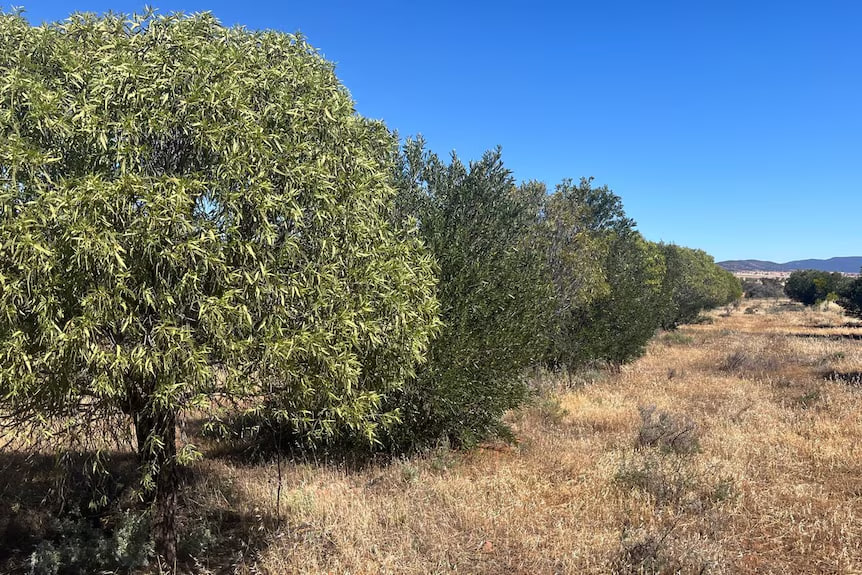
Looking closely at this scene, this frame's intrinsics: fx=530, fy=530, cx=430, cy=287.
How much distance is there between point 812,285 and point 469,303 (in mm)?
90162

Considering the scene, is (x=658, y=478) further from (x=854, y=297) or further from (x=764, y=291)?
(x=764, y=291)

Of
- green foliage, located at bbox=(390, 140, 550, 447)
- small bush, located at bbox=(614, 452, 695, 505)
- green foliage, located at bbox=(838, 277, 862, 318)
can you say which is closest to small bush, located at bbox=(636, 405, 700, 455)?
small bush, located at bbox=(614, 452, 695, 505)

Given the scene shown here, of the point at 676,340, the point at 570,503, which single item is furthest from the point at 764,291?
the point at 570,503

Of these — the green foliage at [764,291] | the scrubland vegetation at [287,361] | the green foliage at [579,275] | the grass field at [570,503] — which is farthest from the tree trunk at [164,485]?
the green foliage at [764,291]

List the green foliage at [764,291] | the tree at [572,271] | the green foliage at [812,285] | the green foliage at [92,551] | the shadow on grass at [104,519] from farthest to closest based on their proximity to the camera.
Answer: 1. the green foliage at [764,291]
2. the green foliage at [812,285]
3. the tree at [572,271]
4. the shadow on grass at [104,519]
5. the green foliage at [92,551]

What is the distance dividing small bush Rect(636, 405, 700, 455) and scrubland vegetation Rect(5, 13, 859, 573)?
0.07 metres

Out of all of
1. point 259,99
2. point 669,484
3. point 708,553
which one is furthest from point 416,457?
point 259,99

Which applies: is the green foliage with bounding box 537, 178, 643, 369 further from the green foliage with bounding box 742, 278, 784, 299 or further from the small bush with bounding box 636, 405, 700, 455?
the green foliage with bounding box 742, 278, 784, 299

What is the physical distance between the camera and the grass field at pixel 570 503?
723 centimetres

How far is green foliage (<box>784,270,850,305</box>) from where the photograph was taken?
251ft

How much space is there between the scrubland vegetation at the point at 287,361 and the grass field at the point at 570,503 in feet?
0.21

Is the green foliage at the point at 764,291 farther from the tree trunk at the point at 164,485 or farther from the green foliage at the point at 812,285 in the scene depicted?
the tree trunk at the point at 164,485

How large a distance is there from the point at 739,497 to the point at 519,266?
22.3 ft

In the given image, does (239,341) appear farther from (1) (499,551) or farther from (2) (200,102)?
(1) (499,551)
